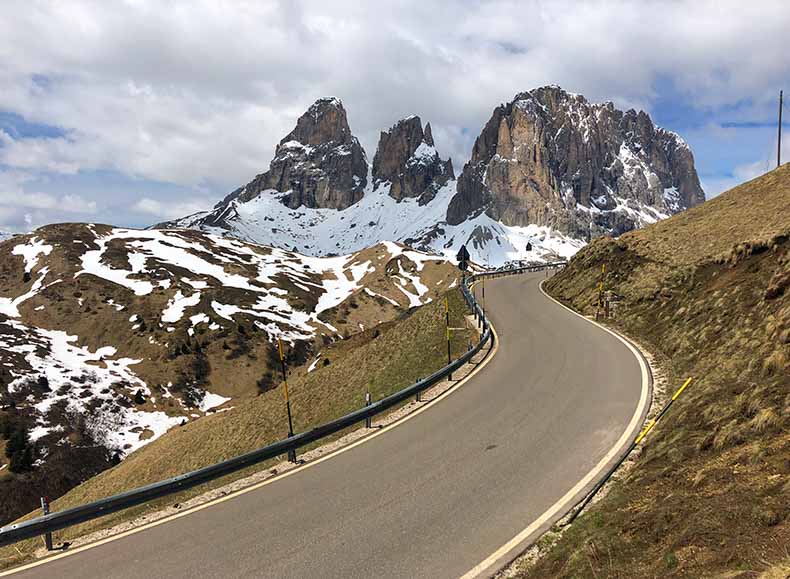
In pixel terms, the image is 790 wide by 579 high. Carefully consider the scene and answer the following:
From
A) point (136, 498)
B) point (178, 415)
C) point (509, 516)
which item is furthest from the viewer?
point (178, 415)

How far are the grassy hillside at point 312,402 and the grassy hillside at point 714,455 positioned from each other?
422 inches

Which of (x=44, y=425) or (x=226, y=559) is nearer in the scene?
(x=226, y=559)

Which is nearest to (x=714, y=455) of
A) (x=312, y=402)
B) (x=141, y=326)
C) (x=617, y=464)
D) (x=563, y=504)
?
(x=617, y=464)

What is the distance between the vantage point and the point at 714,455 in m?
7.29

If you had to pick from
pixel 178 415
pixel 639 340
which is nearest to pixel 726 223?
pixel 639 340

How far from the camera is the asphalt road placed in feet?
23.6

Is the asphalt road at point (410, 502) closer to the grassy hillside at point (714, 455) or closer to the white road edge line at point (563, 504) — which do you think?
the white road edge line at point (563, 504)

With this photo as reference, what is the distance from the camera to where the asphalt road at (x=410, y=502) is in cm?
718

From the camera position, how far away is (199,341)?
78.8 meters

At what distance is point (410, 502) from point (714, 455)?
5.07m

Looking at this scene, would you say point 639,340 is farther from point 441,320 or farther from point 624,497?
point 624,497

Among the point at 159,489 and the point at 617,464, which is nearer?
the point at 617,464

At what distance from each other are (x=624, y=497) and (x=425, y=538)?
3222 millimetres

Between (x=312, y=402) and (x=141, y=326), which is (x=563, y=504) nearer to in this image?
(x=312, y=402)
